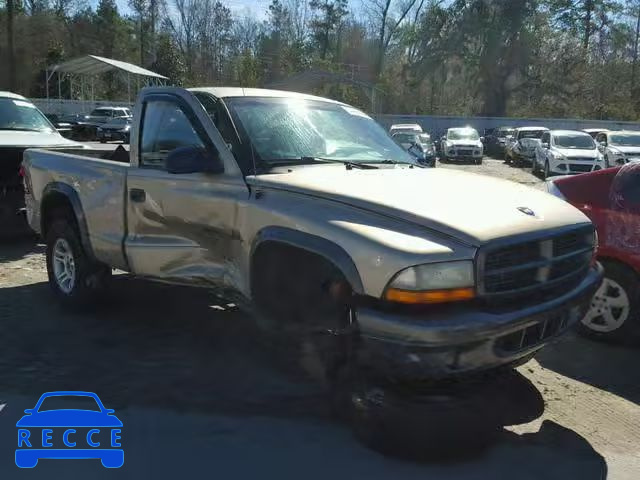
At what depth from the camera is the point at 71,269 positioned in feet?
18.9

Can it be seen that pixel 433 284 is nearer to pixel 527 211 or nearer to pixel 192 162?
pixel 527 211

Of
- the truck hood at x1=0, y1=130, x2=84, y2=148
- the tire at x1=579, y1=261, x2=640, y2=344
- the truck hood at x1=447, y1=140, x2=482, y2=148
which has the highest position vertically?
the truck hood at x1=447, y1=140, x2=482, y2=148

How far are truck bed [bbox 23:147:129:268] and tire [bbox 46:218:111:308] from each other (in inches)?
12.2

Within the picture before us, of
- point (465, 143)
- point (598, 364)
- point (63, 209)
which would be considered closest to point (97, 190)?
point (63, 209)

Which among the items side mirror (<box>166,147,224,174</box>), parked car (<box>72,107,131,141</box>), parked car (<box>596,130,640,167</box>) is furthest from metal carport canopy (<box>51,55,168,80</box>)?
side mirror (<box>166,147,224,174</box>)

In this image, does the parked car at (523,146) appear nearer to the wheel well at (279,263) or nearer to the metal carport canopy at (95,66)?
the metal carport canopy at (95,66)

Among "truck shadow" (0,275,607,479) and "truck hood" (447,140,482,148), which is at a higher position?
"truck hood" (447,140,482,148)

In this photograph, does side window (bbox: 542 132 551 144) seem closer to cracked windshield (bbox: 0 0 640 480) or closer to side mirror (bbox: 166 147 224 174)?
cracked windshield (bbox: 0 0 640 480)

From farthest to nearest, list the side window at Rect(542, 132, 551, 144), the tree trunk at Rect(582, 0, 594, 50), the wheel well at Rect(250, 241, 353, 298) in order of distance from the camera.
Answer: the tree trunk at Rect(582, 0, 594, 50), the side window at Rect(542, 132, 551, 144), the wheel well at Rect(250, 241, 353, 298)

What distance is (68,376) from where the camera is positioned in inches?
170

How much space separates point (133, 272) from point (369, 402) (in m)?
2.51

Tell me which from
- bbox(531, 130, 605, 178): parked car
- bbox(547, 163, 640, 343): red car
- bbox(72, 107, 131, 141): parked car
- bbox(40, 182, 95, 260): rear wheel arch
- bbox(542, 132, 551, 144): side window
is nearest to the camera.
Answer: bbox(547, 163, 640, 343): red car

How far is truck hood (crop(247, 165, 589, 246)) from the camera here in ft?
10.4

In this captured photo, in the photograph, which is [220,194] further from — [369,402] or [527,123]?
[527,123]
